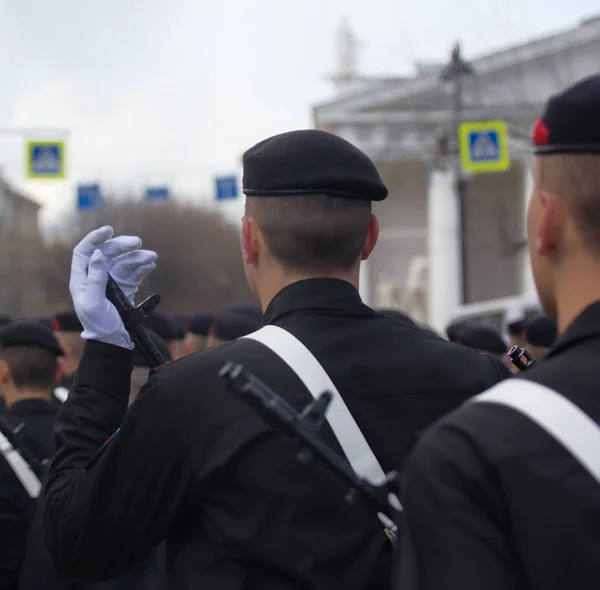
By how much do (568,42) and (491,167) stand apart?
50.2 ft

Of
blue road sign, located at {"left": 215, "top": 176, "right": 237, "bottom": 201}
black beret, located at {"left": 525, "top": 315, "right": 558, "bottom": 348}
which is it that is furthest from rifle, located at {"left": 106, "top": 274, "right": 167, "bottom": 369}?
blue road sign, located at {"left": 215, "top": 176, "right": 237, "bottom": 201}

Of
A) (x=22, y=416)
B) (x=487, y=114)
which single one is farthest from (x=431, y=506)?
(x=487, y=114)

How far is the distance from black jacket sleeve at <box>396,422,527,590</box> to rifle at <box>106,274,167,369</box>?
1215 mm

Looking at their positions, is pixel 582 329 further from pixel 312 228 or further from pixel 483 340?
pixel 483 340

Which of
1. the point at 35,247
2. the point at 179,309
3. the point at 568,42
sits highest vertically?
the point at 568,42

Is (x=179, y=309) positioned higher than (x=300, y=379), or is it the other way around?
(x=300, y=379)

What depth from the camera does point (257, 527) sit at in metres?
1.98

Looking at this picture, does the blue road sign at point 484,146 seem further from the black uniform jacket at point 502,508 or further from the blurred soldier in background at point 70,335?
the black uniform jacket at point 502,508

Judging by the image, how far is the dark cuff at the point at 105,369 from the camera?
237 cm

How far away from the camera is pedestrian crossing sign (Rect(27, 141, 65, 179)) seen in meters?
20.2

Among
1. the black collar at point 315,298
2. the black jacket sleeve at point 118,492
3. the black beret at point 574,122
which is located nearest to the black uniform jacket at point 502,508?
the black beret at point 574,122

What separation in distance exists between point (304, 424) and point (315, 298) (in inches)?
28.1

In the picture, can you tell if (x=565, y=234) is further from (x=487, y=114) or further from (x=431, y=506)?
(x=487, y=114)

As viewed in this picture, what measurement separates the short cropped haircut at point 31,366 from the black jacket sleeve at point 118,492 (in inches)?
86.4
